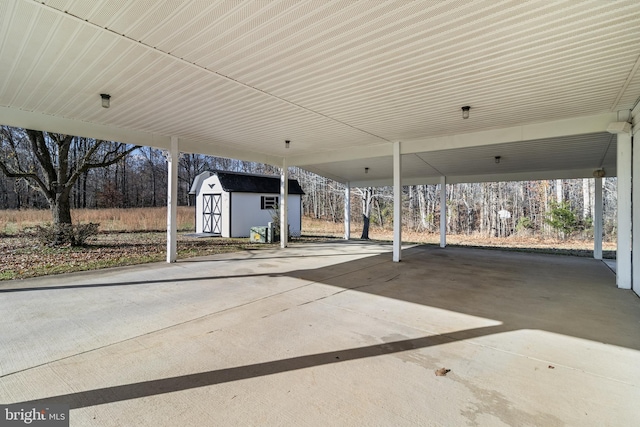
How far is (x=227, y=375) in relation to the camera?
224cm

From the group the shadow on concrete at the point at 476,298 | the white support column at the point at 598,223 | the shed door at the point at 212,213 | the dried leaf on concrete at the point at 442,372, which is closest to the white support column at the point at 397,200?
the shadow on concrete at the point at 476,298

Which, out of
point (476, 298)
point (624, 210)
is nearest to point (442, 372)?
point (476, 298)

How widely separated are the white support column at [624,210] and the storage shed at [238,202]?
10.3m

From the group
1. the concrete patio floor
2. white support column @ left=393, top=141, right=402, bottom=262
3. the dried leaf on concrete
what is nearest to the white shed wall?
white support column @ left=393, top=141, right=402, bottom=262

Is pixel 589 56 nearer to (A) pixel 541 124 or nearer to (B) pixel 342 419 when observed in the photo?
(A) pixel 541 124

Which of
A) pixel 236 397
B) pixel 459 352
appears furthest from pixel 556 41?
pixel 236 397

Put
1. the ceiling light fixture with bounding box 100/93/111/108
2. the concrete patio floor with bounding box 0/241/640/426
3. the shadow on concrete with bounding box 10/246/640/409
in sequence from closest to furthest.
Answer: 1. the concrete patio floor with bounding box 0/241/640/426
2. the shadow on concrete with bounding box 10/246/640/409
3. the ceiling light fixture with bounding box 100/93/111/108

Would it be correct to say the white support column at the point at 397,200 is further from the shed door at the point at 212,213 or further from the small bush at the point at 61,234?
the small bush at the point at 61,234

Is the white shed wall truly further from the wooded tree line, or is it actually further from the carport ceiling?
the carport ceiling

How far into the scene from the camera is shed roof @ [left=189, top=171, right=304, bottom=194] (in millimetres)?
13517

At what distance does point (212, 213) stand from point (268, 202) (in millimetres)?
2790

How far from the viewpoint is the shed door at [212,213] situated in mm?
14195

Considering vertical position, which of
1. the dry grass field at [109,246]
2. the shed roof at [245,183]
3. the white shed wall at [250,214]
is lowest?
the dry grass field at [109,246]

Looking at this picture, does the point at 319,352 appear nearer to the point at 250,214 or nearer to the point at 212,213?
the point at 250,214
